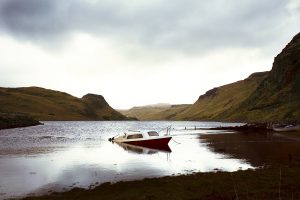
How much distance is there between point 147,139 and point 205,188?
125 feet

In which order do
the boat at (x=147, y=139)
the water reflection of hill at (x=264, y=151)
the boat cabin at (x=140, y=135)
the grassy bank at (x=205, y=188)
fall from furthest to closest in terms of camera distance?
the boat cabin at (x=140, y=135) → the boat at (x=147, y=139) → the water reflection of hill at (x=264, y=151) → the grassy bank at (x=205, y=188)

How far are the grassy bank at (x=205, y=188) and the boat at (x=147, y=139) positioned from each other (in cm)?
3080

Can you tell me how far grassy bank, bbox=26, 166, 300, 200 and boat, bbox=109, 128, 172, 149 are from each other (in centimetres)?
3080

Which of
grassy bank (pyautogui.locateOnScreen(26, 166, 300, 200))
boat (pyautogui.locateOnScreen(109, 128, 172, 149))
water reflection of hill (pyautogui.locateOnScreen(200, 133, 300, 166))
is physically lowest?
grassy bank (pyautogui.locateOnScreen(26, 166, 300, 200))

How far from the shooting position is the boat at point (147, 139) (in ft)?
195

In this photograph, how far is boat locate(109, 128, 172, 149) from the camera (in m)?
59.5

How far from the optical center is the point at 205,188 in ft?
76.5

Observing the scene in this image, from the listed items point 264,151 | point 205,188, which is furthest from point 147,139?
point 205,188

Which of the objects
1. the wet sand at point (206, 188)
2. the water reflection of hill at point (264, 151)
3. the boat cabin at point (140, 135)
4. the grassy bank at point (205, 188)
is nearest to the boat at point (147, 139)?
the boat cabin at point (140, 135)

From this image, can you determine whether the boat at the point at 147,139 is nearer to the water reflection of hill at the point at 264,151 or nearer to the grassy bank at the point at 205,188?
the water reflection of hill at the point at 264,151

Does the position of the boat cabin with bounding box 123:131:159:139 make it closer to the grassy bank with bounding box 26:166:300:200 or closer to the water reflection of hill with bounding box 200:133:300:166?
the water reflection of hill with bounding box 200:133:300:166

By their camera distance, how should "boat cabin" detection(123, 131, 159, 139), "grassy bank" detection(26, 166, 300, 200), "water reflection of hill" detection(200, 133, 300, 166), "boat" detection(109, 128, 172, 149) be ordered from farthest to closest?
1. "boat cabin" detection(123, 131, 159, 139)
2. "boat" detection(109, 128, 172, 149)
3. "water reflection of hill" detection(200, 133, 300, 166)
4. "grassy bank" detection(26, 166, 300, 200)

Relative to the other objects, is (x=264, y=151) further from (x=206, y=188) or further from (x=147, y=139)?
(x=206, y=188)

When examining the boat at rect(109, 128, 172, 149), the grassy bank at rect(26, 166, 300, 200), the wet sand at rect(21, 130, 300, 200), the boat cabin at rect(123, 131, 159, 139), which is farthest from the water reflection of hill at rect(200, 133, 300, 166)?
the boat cabin at rect(123, 131, 159, 139)
